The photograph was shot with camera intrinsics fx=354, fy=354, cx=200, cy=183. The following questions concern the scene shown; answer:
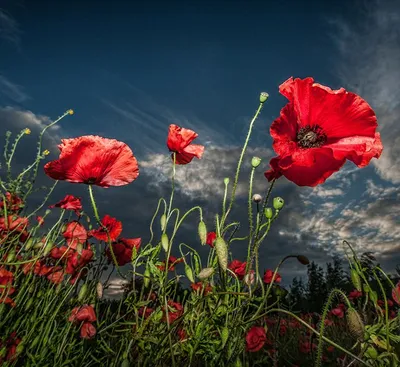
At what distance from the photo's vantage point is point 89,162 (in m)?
1.47

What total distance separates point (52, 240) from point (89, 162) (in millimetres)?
902

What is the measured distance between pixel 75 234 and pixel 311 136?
60.8 inches

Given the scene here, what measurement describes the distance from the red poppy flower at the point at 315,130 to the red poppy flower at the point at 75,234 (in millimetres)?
1388

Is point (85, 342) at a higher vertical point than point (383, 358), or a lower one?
lower

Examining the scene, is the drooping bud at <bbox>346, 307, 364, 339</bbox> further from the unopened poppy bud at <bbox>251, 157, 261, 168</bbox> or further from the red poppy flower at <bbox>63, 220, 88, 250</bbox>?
the red poppy flower at <bbox>63, 220, 88, 250</bbox>

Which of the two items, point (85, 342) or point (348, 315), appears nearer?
point (348, 315)

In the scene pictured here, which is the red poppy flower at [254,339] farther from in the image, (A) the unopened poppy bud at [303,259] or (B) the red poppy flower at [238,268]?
(B) the red poppy flower at [238,268]

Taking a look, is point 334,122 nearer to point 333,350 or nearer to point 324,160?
point 324,160

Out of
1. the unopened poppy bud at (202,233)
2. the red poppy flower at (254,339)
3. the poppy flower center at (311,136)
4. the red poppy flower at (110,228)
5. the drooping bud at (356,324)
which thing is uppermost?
the poppy flower center at (311,136)

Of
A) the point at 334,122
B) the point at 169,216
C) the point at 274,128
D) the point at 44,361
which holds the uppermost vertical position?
the point at 334,122

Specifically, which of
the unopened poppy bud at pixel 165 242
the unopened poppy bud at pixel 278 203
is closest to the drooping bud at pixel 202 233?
the unopened poppy bud at pixel 165 242

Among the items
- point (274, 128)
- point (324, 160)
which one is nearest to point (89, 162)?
point (274, 128)

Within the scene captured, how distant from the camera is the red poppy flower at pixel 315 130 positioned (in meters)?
1.13

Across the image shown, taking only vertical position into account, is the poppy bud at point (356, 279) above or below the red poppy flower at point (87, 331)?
above
